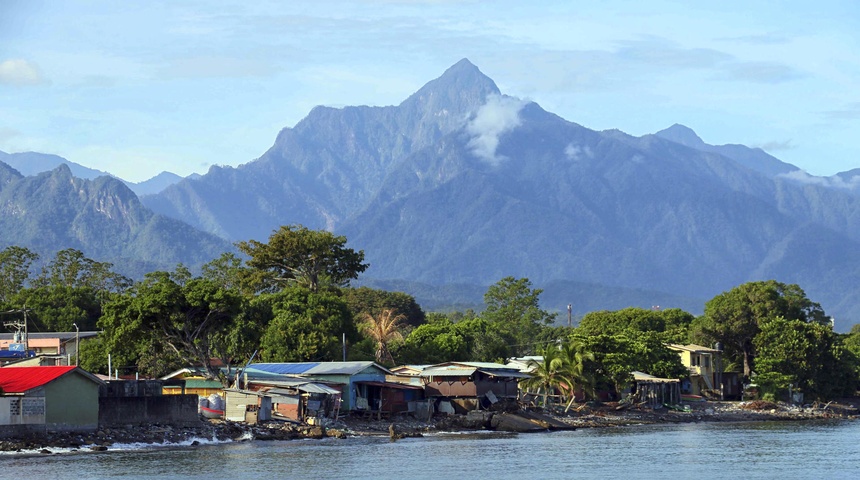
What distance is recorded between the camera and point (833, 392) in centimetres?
10125

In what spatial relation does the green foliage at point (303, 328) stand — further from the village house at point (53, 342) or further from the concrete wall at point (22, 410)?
the concrete wall at point (22, 410)

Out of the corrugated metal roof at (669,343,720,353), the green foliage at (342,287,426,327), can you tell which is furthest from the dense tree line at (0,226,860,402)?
the corrugated metal roof at (669,343,720,353)

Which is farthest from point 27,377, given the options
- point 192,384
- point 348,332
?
point 348,332

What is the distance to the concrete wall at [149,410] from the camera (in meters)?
56.9

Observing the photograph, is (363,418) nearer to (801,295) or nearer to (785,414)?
(785,414)

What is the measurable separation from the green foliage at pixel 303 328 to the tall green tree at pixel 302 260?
16.0 meters

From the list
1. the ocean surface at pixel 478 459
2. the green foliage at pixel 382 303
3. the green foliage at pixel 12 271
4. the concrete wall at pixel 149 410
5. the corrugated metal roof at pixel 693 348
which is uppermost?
the green foliage at pixel 12 271

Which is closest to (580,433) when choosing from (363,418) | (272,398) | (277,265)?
(363,418)

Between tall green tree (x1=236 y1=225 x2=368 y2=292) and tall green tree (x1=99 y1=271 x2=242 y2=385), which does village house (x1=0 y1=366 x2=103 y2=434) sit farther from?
tall green tree (x1=236 y1=225 x2=368 y2=292)

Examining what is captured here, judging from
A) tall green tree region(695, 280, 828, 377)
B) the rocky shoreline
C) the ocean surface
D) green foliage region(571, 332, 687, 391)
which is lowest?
the ocean surface

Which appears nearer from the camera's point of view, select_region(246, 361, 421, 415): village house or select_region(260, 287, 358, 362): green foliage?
select_region(246, 361, 421, 415): village house

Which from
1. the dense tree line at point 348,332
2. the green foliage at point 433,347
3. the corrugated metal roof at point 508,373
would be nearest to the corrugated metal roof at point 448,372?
the corrugated metal roof at point 508,373

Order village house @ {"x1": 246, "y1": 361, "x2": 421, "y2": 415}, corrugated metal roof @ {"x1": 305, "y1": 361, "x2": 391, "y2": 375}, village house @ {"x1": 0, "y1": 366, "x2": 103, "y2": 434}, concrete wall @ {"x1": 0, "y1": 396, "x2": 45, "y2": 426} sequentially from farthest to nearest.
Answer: village house @ {"x1": 246, "y1": 361, "x2": 421, "y2": 415}, corrugated metal roof @ {"x1": 305, "y1": 361, "x2": 391, "y2": 375}, village house @ {"x1": 0, "y1": 366, "x2": 103, "y2": 434}, concrete wall @ {"x1": 0, "y1": 396, "x2": 45, "y2": 426}

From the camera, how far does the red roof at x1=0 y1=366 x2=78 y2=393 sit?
51938 millimetres
